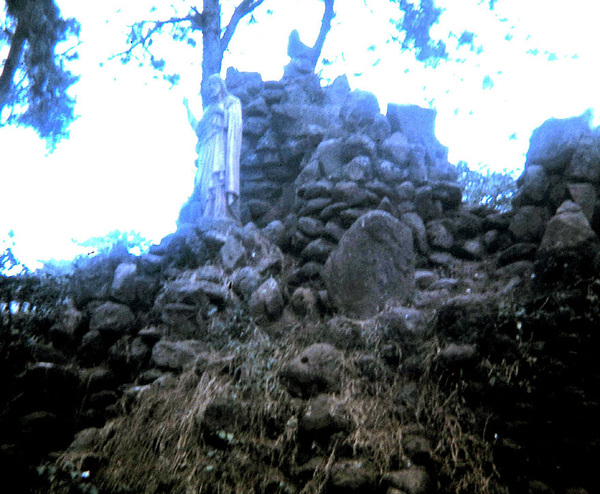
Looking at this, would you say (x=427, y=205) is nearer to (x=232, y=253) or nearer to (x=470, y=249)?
(x=470, y=249)

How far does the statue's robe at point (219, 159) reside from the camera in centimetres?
807

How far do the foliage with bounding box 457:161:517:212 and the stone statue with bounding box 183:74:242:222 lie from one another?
391cm

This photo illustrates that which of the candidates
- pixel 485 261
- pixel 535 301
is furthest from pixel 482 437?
pixel 485 261

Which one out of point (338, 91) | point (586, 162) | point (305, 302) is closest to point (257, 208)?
point (305, 302)

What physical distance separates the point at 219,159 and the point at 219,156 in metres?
0.07

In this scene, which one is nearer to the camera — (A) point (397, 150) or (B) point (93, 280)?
(B) point (93, 280)

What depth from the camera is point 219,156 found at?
27.5 ft

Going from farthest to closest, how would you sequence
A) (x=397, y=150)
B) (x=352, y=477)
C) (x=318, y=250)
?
(x=397, y=150), (x=318, y=250), (x=352, y=477)

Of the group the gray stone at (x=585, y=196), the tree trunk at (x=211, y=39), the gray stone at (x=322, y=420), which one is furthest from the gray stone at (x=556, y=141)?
the tree trunk at (x=211, y=39)

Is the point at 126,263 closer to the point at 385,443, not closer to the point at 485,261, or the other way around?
the point at 385,443

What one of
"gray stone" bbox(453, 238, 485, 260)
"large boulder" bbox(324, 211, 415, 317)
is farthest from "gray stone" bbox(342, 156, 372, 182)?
"large boulder" bbox(324, 211, 415, 317)

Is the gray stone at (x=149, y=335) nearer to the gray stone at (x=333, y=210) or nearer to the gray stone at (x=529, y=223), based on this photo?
the gray stone at (x=333, y=210)

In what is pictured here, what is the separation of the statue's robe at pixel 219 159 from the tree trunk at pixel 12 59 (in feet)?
9.93

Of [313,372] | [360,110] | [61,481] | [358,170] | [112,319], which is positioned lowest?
[61,481]
